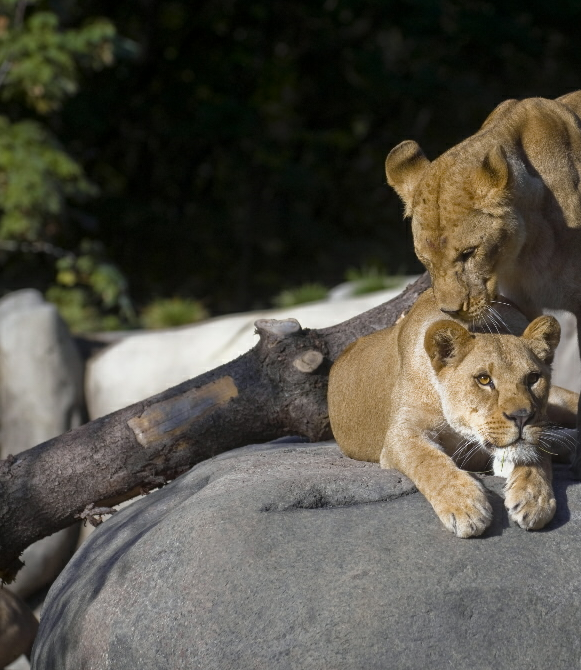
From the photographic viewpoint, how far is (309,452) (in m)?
5.39

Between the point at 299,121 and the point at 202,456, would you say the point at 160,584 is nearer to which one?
the point at 202,456

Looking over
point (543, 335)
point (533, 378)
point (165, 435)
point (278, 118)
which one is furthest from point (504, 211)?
point (278, 118)

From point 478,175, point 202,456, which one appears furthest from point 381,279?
point 478,175

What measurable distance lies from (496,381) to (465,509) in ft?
1.74

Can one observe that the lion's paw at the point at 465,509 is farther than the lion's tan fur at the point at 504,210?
No

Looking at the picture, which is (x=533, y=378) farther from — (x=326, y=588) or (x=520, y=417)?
(x=326, y=588)

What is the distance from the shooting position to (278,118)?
58.0 ft

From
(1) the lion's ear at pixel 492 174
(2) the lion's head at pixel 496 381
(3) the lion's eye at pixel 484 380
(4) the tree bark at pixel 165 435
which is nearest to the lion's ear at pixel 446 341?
(2) the lion's head at pixel 496 381

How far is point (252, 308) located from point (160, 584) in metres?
13.0

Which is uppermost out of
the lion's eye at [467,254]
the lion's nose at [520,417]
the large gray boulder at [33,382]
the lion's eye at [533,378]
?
the lion's eye at [467,254]

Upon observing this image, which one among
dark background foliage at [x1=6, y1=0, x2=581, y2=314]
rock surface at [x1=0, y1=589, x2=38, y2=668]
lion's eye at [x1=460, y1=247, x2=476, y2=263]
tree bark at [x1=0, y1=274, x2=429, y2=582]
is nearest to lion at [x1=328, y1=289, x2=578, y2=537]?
lion's eye at [x1=460, y1=247, x2=476, y2=263]

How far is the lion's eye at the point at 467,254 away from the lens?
14.9 feet

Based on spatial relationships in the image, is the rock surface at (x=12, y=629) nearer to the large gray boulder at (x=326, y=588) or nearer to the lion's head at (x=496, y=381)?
the large gray boulder at (x=326, y=588)

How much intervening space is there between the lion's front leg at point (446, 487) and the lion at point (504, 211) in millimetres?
648
